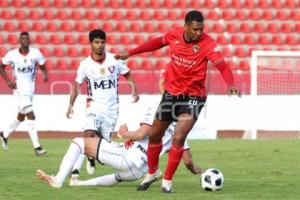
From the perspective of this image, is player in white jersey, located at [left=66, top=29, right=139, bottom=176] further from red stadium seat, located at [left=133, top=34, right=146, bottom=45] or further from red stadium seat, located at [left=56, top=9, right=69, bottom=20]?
red stadium seat, located at [left=56, top=9, right=69, bottom=20]

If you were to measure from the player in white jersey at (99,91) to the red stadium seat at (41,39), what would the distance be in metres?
15.8

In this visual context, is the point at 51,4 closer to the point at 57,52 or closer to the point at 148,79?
the point at 57,52

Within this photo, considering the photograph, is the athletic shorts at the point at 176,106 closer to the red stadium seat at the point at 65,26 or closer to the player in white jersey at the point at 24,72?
the player in white jersey at the point at 24,72

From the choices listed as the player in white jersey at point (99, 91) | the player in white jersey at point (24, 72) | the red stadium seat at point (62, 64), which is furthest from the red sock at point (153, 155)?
the red stadium seat at point (62, 64)

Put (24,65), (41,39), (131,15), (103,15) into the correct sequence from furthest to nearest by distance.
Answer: (131,15), (103,15), (41,39), (24,65)

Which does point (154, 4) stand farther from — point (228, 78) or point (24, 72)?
point (228, 78)

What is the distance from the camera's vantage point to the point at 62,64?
89.3 ft

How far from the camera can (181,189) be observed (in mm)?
10633

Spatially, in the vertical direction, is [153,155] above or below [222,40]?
above

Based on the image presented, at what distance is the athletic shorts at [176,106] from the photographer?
400 inches

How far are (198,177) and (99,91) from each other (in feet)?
6.11

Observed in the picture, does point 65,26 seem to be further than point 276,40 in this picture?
No

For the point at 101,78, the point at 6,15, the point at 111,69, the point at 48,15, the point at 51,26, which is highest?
the point at 111,69

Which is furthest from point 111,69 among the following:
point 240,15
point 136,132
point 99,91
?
point 240,15
